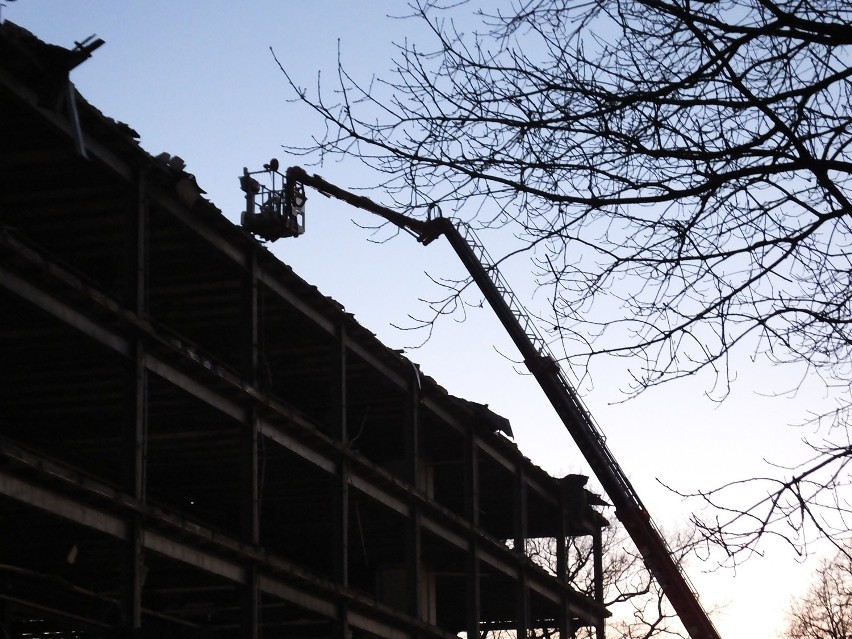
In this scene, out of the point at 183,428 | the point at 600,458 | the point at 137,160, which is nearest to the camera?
the point at 137,160

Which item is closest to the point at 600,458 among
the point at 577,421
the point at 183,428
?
the point at 577,421

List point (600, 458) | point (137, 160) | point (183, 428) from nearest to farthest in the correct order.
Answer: point (137, 160) < point (183, 428) < point (600, 458)

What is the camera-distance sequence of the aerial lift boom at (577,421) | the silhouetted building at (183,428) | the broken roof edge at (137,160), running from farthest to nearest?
the aerial lift boom at (577,421) → the silhouetted building at (183,428) → the broken roof edge at (137,160)

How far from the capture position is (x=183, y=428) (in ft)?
78.4

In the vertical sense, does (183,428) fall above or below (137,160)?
below

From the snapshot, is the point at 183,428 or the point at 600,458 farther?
the point at 600,458

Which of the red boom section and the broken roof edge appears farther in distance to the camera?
the red boom section

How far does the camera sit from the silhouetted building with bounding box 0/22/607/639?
1714 centimetres

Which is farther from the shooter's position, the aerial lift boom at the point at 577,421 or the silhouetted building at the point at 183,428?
the aerial lift boom at the point at 577,421

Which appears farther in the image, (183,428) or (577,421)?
(577,421)

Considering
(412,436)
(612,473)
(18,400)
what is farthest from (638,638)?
(18,400)

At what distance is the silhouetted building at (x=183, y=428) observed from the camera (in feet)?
56.2

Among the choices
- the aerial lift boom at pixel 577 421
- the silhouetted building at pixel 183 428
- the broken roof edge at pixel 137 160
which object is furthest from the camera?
the aerial lift boom at pixel 577 421

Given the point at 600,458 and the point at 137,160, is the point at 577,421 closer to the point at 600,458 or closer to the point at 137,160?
the point at 600,458
